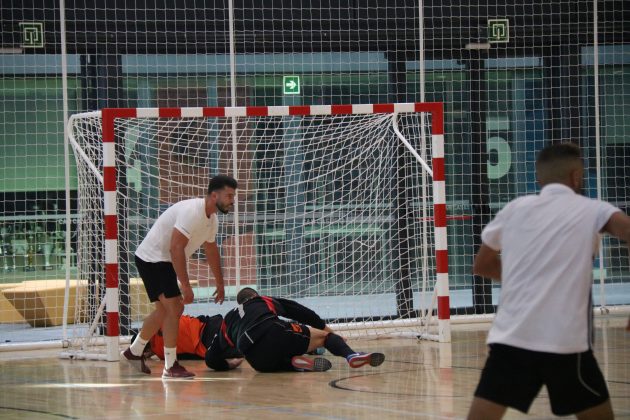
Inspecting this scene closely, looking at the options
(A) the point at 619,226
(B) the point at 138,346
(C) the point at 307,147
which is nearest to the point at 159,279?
(B) the point at 138,346

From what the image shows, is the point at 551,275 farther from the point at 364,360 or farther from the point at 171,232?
the point at 171,232

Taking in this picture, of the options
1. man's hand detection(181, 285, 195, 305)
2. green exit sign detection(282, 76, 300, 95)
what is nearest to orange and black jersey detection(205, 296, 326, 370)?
man's hand detection(181, 285, 195, 305)

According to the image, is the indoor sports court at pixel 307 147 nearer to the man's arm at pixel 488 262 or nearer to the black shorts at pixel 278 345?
the black shorts at pixel 278 345

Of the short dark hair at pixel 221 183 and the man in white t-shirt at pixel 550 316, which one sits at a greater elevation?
the short dark hair at pixel 221 183

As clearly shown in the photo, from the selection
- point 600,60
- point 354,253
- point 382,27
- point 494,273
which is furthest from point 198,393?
point 600,60

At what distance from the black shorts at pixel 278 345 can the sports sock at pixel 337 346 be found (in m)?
0.14

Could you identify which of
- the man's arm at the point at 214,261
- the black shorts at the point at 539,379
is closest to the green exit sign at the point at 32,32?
the man's arm at the point at 214,261

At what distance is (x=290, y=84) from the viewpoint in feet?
39.7

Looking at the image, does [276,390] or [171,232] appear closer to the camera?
[276,390]

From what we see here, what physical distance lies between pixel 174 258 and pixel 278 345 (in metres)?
0.95

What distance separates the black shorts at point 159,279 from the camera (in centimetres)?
801

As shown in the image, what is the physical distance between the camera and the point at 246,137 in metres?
11.7

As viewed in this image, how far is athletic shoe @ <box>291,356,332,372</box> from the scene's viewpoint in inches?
311

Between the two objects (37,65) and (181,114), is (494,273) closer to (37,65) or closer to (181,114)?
(181,114)
